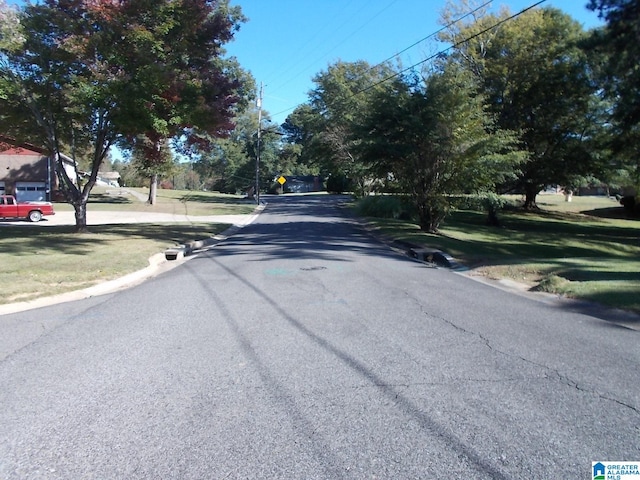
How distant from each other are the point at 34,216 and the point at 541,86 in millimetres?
31208

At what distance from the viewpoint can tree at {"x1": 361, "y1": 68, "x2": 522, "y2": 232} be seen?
21.9 metres

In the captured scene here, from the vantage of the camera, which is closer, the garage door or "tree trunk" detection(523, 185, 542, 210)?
"tree trunk" detection(523, 185, 542, 210)

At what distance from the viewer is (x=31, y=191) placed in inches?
1828

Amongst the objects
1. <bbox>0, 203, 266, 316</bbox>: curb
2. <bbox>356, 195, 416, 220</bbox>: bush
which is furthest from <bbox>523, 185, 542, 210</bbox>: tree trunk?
<bbox>0, 203, 266, 316</bbox>: curb

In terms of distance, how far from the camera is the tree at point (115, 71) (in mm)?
16719

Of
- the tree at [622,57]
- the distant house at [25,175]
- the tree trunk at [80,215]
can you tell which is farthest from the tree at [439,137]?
the distant house at [25,175]

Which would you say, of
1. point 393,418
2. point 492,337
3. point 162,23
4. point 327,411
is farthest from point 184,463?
point 162,23

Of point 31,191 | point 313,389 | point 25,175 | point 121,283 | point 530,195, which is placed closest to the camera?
point 313,389

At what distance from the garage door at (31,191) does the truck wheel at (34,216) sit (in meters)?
13.4

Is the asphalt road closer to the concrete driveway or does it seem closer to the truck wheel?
the concrete driveway

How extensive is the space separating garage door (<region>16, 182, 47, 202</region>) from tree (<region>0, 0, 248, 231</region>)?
28422mm

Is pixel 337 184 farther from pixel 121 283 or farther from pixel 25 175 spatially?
pixel 121 283

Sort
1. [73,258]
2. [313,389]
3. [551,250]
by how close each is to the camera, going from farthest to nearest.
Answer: [551,250] < [73,258] < [313,389]

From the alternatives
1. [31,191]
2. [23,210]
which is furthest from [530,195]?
[31,191]
